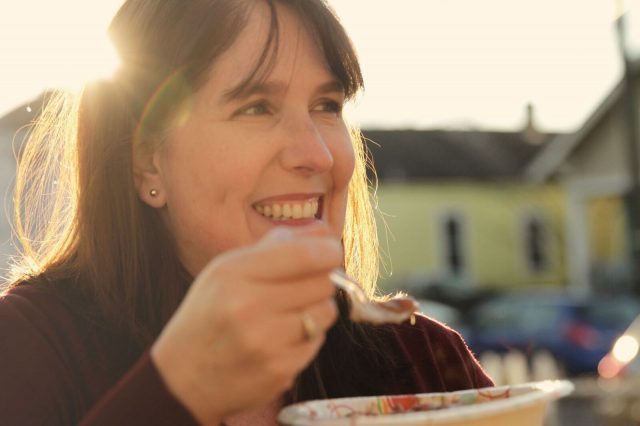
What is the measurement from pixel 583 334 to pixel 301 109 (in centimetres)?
1280

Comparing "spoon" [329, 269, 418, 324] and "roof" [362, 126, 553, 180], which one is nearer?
"spoon" [329, 269, 418, 324]

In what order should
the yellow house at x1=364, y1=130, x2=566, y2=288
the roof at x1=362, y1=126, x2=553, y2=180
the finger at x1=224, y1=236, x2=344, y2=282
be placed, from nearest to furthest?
1. the finger at x1=224, y1=236, x2=344, y2=282
2. the yellow house at x1=364, y1=130, x2=566, y2=288
3. the roof at x1=362, y1=126, x2=553, y2=180

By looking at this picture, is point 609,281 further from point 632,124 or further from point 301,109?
point 301,109

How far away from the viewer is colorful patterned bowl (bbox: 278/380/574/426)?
45.6 inches

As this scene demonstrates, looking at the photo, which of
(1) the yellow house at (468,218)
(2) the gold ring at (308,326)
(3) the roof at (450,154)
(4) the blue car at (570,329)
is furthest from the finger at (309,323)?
(3) the roof at (450,154)

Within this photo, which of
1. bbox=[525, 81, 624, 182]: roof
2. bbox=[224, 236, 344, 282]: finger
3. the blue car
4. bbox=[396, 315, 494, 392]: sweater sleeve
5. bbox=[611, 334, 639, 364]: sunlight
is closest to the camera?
bbox=[224, 236, 344, 282]: finger

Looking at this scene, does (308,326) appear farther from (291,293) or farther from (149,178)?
(149,178)

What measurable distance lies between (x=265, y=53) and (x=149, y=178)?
0.40m

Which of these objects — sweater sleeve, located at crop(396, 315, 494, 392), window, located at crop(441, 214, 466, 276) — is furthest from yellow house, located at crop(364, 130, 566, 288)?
sweater sleeve, located at crop(396, 315, 494, 392)

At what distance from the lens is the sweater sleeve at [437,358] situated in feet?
6.78

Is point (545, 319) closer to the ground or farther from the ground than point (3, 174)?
closer to the ground

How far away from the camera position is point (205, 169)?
1.81m

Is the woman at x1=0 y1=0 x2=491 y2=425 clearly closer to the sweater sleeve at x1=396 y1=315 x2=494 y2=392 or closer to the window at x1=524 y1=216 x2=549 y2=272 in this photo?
the sweater sleeve at x1=396 y1=315 x2=494 y2=392

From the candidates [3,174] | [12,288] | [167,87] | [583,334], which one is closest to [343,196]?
[167,87]
